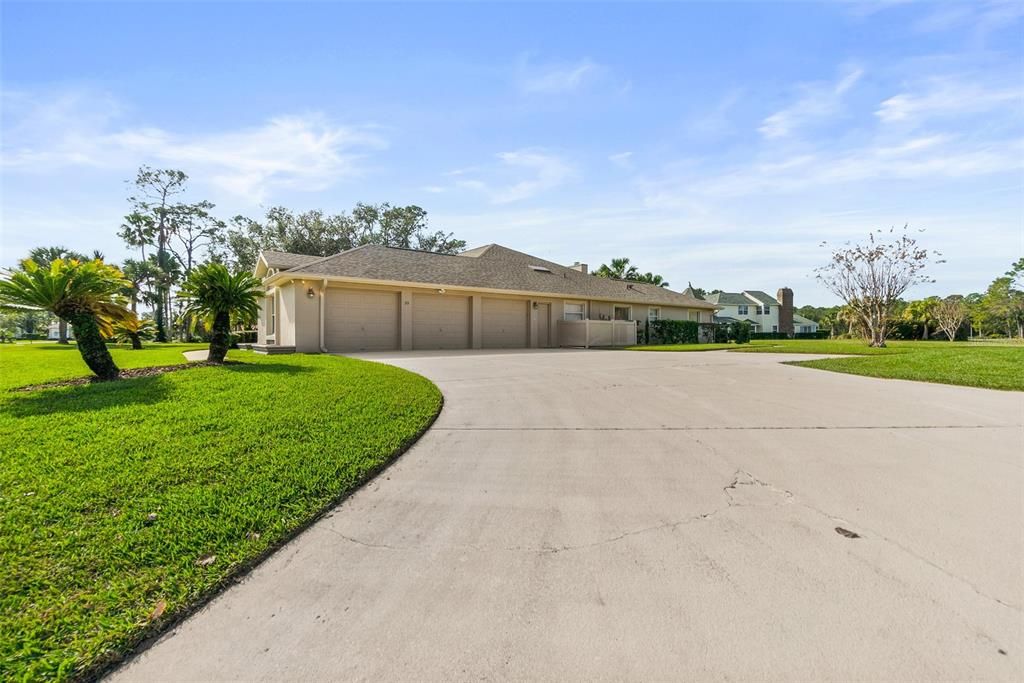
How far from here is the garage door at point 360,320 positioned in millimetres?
15156

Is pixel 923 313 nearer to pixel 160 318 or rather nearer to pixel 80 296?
pixel 80 296

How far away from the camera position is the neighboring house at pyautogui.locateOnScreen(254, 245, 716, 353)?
48.6 ft

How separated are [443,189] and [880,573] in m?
16.6

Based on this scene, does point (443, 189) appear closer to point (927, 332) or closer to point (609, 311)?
point (609, 311)

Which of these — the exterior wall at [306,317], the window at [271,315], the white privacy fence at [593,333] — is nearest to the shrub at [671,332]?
the white privacy fence at [593,333]

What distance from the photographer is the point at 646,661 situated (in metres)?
1.59

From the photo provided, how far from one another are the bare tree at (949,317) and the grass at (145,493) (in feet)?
138

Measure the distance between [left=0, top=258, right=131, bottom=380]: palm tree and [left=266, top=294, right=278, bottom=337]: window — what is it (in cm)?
920

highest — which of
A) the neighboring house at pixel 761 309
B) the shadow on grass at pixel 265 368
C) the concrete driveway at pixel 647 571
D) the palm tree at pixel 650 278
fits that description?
the palm tree at pixel 650 278

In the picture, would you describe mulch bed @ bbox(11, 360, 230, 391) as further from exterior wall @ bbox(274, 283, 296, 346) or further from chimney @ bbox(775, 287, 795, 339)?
chimney @ bbox(775, 287, 795, 339)

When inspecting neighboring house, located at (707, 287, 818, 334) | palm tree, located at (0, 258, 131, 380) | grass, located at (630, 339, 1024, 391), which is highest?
neighboring house, located at (707, 287, 818, 334)

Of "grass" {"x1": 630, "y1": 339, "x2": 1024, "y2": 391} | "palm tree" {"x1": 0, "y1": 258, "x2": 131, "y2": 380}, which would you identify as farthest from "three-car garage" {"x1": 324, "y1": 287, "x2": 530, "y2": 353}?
"grass" {"x1": 630, "y1": 339, "x2": 1024, "y2": 391}

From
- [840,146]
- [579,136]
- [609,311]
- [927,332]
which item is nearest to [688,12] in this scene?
[579,136]

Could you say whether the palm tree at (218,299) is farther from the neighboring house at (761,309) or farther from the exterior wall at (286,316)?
the neighboring house at (761,309)
